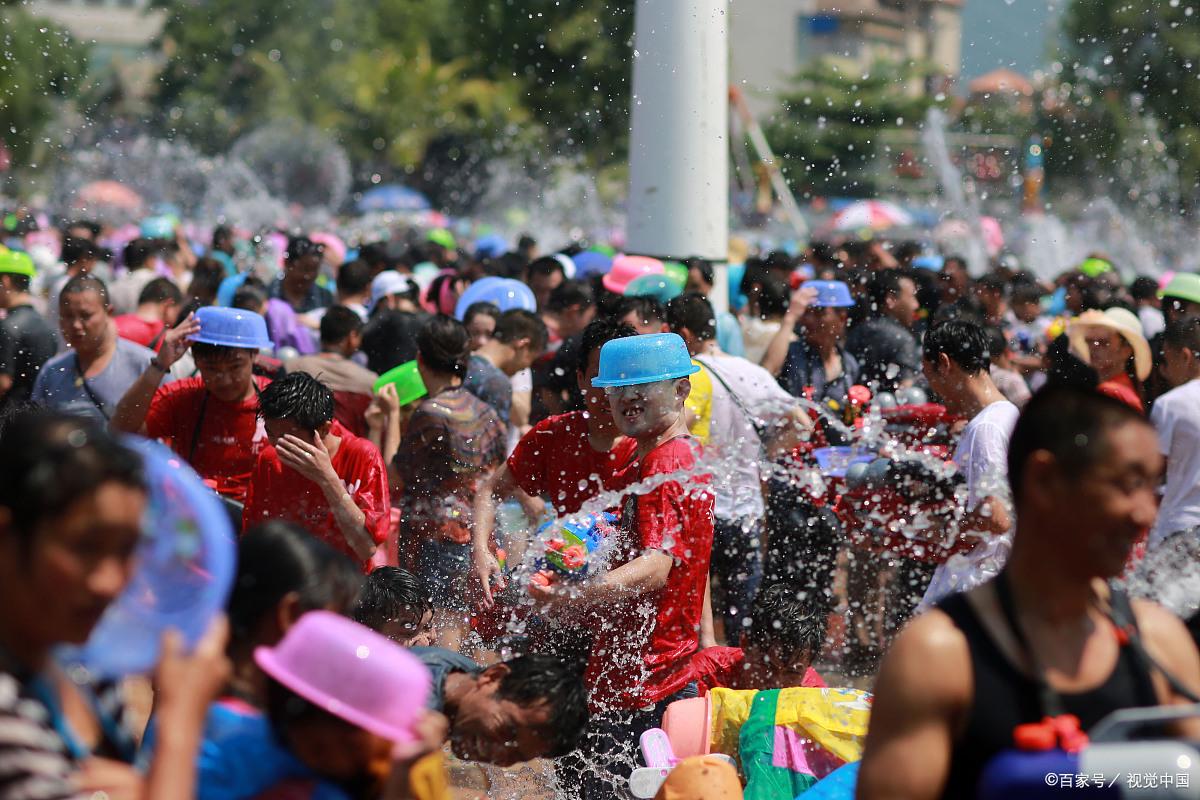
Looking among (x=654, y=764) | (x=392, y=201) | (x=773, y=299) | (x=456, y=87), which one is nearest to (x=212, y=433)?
(x=654, y=764)

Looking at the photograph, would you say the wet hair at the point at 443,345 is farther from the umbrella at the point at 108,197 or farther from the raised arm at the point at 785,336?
the umbrella at the point at 108,197

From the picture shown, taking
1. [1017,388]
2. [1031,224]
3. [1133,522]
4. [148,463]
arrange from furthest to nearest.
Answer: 1. [1031,224]
2. [1017,388]
3. [1133,522]
4. [148,463]

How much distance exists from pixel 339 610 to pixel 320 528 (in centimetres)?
236

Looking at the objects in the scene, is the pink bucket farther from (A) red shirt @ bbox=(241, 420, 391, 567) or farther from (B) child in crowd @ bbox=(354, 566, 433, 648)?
(A) red shirt @ bbox=(241, 420, 391, 567)

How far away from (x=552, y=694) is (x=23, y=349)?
500cm

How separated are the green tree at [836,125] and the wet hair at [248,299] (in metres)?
41.4

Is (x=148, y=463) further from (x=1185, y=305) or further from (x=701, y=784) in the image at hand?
(x=1185, y=305)

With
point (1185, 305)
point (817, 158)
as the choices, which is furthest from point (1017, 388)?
point (817, 158)

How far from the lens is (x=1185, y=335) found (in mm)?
6160

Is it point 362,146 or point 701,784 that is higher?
point 362,146

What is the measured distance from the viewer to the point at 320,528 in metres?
5.21

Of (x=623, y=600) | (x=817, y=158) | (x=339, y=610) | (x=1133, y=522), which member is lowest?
(x=623, y=600)

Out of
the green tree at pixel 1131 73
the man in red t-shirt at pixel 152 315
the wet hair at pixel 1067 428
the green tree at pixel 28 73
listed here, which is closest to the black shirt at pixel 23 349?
the man in red t-shirt at pixel 152 315

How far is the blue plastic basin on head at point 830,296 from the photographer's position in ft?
24.9
